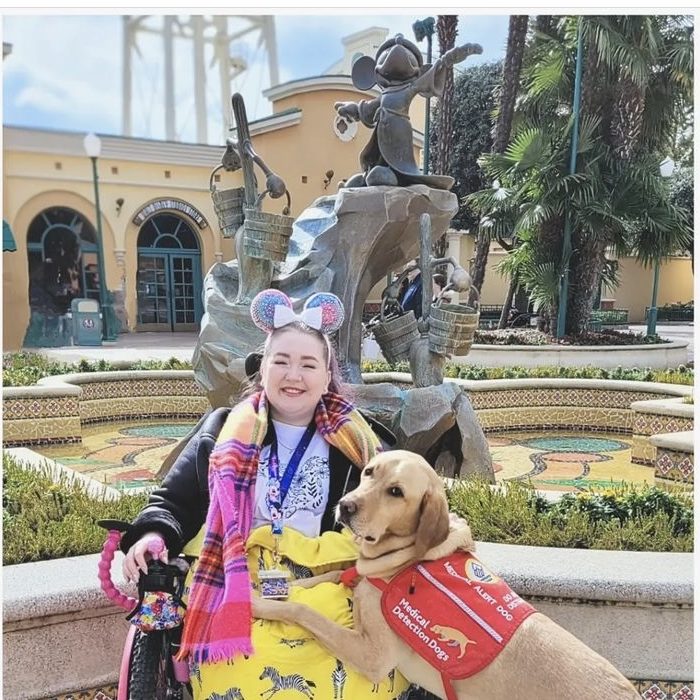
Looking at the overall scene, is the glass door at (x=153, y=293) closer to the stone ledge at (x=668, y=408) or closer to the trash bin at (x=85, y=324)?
the trash bin at (x=85, y=324)

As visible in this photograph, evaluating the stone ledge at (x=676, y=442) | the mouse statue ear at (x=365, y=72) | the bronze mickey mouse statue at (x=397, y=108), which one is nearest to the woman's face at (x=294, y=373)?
the bronze mickey mouse statue at (x=397, y=108)

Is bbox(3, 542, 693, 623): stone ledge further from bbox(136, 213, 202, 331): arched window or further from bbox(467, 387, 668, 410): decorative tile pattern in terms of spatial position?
bbox(136, 213, 202, 331): arched window

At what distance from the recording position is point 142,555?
221 centimetres

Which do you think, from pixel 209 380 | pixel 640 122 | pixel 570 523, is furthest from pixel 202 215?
pixel 570 523

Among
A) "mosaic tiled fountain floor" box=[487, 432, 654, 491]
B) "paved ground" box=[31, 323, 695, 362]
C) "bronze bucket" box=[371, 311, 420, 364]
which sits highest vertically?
"bronze bucket" box=[371, 311, 420, 364]

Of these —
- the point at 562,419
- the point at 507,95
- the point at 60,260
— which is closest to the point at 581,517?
the point at 562,419

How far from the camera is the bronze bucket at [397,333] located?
575 centimetres

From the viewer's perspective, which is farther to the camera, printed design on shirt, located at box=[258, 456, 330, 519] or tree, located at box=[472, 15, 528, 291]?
tree, located at box=[472, 15, 528, 291]

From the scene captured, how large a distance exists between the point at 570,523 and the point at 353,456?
4.62ft

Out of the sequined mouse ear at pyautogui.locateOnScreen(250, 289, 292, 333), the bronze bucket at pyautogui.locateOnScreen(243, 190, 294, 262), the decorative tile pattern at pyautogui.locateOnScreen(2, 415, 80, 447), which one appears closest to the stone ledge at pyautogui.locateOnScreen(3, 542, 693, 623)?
the sequined mouse ear at pyautogui.locateOnScreen(250, 289, 292, 333)

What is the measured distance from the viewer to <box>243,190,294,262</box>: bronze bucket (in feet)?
18.5

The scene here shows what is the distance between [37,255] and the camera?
22.0m

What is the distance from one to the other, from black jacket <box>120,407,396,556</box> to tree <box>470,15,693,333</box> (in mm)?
14882

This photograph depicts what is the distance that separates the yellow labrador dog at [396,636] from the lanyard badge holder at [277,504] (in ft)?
0.19
